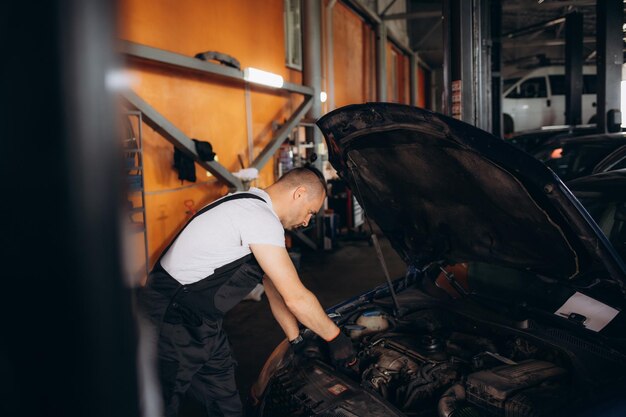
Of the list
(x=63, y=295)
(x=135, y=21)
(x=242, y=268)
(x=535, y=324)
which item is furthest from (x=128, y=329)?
(x=135, y=21)

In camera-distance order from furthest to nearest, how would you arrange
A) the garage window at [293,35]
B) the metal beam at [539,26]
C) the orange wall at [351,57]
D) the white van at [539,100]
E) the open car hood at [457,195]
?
the white van at [539,100] < the metal beam at [539,26] < the orange wall at [351,57] < the garage window at [293,35] < the open car hood at [457,195]

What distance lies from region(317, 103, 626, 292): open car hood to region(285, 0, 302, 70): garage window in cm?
593

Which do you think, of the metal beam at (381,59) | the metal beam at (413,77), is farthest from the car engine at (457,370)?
the metal beam at (413,77)

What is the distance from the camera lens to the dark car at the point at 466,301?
1.65 metres

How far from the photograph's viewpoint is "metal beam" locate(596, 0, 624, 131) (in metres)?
8.32

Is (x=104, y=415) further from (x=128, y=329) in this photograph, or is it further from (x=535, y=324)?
(x=535, y=324)

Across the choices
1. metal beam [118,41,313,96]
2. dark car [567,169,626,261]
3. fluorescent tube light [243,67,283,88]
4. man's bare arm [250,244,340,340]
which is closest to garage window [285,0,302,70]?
fluorescent tube light [243,67,283,88]

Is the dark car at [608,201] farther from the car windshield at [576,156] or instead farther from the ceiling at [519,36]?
the ceiling at [519,36]

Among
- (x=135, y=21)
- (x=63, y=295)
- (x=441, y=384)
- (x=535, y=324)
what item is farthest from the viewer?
(x=135, y=21)

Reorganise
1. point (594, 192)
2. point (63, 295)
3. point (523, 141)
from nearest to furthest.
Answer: point (63, 295), point (594, 192), point (523, 141)

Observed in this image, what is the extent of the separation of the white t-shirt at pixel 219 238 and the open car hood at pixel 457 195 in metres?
0.48

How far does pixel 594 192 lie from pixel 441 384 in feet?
4.33

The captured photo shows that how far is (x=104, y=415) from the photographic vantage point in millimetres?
522

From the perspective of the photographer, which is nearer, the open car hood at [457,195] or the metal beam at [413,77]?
the open car hood at [457,195]
